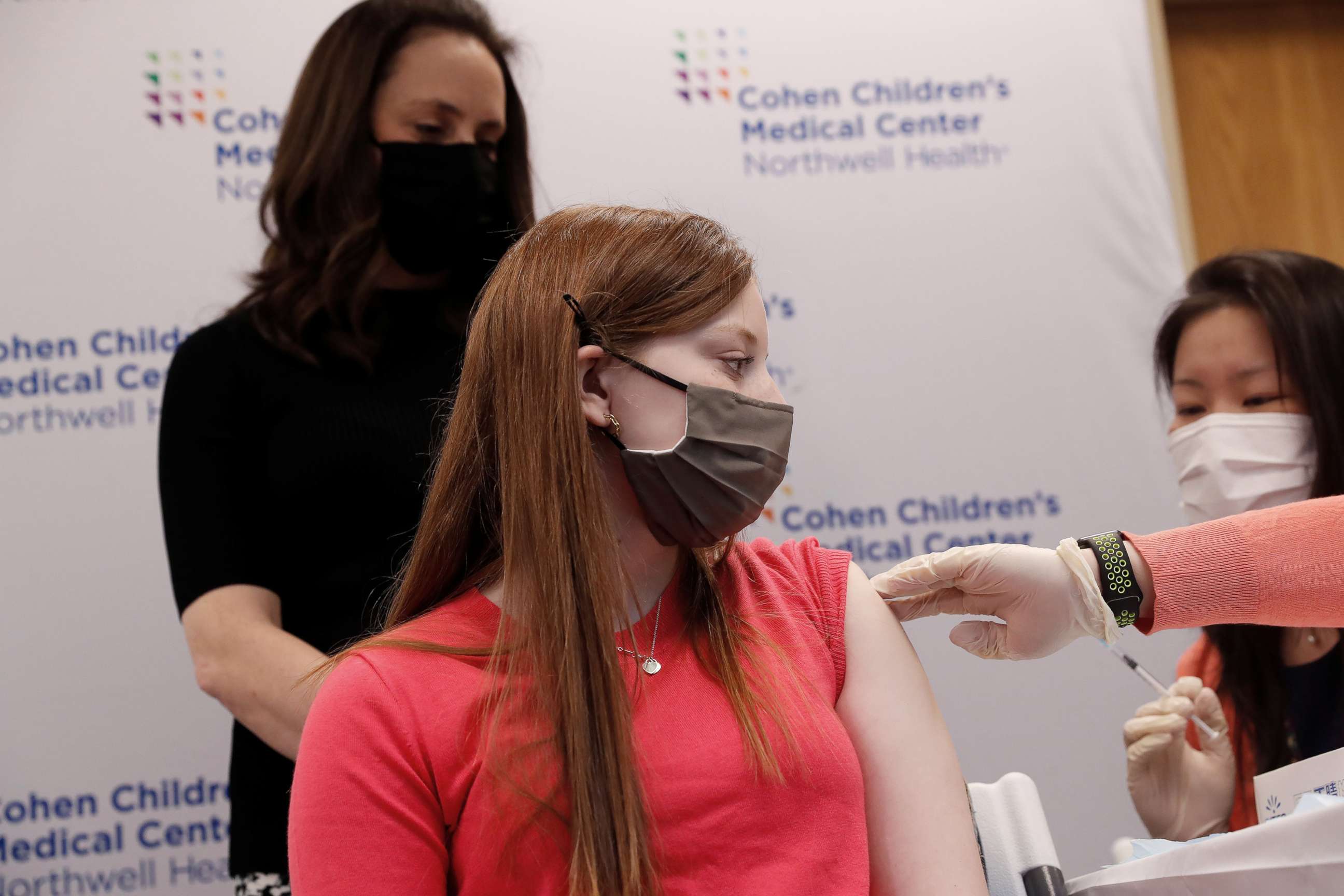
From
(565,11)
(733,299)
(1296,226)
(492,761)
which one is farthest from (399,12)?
(1296,226)

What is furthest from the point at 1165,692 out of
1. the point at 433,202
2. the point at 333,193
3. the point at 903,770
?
the point at 333,193

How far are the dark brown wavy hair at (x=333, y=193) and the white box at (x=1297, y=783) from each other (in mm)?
1362

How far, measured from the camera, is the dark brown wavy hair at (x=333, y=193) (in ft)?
5.92

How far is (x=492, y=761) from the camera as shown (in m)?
1.07

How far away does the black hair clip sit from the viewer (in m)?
1.19

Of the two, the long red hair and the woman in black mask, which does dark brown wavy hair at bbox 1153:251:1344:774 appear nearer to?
the long red hair

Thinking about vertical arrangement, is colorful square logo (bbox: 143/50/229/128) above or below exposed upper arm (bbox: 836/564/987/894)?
above

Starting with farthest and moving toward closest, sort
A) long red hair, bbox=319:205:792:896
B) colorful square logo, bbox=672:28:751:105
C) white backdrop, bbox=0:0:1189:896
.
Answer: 1. colorful square logo, bbox=672:28:751:105
2. white backdrop, bbox=0:0:1189:896
3. long red hair, bbox=319:205:792:896

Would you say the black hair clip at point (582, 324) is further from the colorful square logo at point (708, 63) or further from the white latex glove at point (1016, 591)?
the colorful square logo at point (708, 63)

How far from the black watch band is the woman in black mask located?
38.3 inches

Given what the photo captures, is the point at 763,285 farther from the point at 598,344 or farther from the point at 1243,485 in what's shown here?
the point at 598,344

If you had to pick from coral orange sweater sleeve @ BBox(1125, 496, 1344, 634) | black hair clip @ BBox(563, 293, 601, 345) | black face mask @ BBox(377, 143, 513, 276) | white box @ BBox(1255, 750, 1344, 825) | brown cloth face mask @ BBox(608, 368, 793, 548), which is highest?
black face mask @ BBox(377, 143, 513, 276)

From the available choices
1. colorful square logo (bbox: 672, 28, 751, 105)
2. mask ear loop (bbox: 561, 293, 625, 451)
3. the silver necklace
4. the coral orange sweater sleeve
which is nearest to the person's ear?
mask ear loop (bbox: 561, 293, 625, 451)

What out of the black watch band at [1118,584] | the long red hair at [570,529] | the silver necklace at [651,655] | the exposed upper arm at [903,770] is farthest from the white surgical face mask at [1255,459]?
the silver necklace at [651,655]
